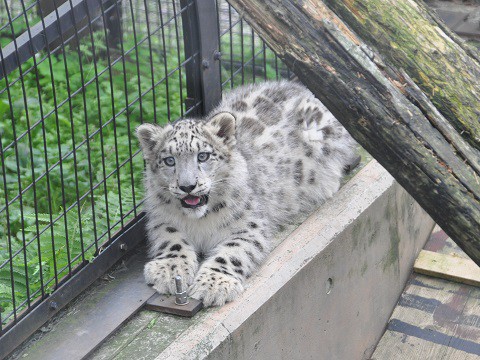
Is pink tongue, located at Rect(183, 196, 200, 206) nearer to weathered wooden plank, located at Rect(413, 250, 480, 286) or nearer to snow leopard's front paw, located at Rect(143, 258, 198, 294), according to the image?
snow leopard's front paw, located at Rect(143, 258, 198, 294)

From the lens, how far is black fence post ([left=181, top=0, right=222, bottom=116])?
4.58 m

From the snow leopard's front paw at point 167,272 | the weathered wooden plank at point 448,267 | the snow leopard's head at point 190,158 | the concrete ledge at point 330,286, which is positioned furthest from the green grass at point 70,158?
the weathered wooden plank at point 448,267

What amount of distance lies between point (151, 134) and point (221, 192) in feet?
1.39

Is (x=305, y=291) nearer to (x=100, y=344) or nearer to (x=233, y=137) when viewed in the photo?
(x=233, y=137)

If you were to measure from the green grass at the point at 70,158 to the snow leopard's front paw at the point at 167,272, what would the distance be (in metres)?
0.28

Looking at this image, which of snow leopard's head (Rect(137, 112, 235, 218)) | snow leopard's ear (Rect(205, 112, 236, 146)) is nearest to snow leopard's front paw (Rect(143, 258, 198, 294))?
snow leopard's head (Rect(137, 112, 235, 218))

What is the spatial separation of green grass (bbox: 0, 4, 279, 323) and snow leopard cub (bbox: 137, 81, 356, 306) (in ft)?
0.69

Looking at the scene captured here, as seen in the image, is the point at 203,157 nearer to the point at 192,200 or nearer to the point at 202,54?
the point at 192,200

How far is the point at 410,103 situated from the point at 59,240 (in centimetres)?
208

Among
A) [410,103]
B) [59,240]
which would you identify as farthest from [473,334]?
[410,103]

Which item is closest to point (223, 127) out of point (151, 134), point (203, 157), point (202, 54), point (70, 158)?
point (203, 157)

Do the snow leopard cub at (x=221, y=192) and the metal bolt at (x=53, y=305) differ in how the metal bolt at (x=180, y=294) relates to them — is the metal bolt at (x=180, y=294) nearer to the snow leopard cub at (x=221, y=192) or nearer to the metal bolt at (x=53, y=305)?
the snow leopard cub at (x=221, y=192)

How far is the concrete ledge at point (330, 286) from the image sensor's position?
155 inches

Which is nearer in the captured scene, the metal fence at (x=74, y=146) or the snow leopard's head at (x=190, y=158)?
the metal fence at (x=74, y=146)
